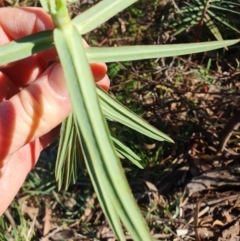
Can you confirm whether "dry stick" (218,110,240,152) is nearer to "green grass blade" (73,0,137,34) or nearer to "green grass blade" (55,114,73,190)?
"green grass blade" (55,114,73,190)

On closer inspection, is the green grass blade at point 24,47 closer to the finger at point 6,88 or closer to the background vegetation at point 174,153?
the finger at point 6,88

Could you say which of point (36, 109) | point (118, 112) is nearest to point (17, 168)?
point (36, 109)

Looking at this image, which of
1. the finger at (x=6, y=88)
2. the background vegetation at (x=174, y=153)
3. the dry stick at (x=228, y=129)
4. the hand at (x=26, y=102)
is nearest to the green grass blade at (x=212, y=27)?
the background vegetation at (x=174, y=153)

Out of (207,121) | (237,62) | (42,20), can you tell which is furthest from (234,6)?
(42,20)

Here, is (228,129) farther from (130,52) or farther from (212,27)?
(130,52)

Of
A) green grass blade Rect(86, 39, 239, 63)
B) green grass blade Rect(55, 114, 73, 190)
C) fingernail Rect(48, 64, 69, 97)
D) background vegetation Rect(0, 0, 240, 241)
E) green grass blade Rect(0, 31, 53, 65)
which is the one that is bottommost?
background vegetation Rect(0, 0, 240, 241)

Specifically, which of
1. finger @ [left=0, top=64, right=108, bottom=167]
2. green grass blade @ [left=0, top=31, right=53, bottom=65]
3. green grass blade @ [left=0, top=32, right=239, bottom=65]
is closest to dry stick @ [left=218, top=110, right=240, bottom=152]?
finger @ [left=0, top=64, right=108, bottom=167]
